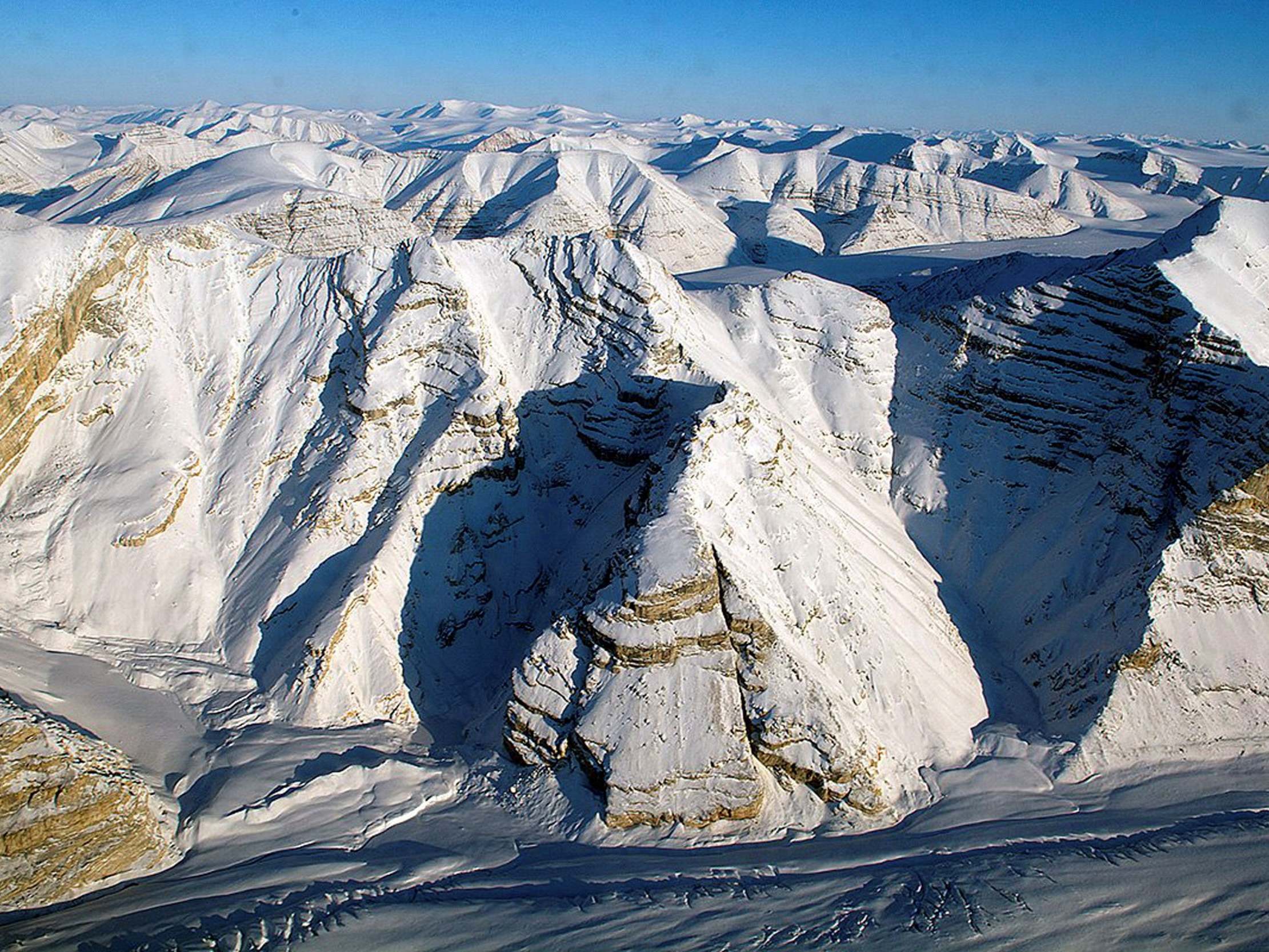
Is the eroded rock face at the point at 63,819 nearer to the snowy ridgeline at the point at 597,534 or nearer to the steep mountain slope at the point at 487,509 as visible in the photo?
the snowy ridgeline at the point at 597,534

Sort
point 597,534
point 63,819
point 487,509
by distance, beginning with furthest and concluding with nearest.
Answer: point 487,509, point 597,534, point 63,819

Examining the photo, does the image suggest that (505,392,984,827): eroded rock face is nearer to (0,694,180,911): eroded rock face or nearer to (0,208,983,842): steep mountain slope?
(0,208,983,842): steep mountain slope

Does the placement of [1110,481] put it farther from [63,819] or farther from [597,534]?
[63,819]

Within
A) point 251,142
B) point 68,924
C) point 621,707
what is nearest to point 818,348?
point 621,707

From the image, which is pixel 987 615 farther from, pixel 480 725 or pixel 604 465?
pixel 480 725

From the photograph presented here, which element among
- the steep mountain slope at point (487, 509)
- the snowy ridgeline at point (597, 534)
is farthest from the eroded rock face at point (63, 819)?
the steep mountain slope at point (487, 509)

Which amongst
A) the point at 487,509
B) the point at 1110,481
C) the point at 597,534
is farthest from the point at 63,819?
the point at 1110,481

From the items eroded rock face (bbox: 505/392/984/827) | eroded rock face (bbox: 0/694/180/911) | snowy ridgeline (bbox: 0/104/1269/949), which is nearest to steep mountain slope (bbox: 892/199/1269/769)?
Result: snowy ridgeline (bbox: 0/104/1269/949)
